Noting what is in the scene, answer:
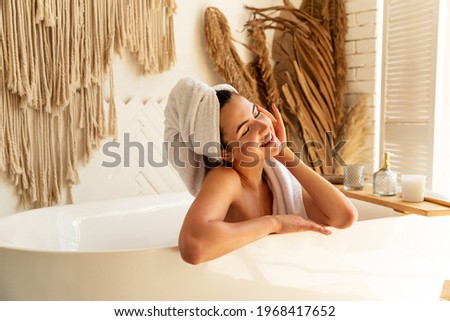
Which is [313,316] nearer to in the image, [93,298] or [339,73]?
[93,298]

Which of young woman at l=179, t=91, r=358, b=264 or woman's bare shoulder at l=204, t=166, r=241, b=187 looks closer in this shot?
young woman at l=179, t=91, r=358, b=264

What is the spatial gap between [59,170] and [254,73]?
138cm

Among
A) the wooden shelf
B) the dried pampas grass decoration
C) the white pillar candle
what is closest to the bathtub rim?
the wooden shelf

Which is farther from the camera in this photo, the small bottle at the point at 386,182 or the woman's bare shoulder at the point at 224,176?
the small bottle at the point at 386,182

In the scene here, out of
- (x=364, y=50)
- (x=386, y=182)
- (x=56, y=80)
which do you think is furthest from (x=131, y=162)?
(x=364, y=50)

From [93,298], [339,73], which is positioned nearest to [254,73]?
[339,73]

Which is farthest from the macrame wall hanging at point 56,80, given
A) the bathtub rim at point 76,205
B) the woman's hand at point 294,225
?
the woman's hand at point 294,225

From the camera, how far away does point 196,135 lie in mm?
1410

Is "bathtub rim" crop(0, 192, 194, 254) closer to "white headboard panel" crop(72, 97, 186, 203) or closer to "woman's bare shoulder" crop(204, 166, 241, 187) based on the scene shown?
"woman's bare shoulder" crop(204, 166, 241, 187)

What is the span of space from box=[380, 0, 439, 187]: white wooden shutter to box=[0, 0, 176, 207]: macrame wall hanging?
5.06 ft

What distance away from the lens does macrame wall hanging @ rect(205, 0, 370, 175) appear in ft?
10.1

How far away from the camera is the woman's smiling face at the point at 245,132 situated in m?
1.44

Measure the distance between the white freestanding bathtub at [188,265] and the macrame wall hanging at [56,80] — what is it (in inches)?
15.0

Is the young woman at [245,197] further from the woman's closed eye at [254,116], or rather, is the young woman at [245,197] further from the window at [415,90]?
the window at [415,90]
